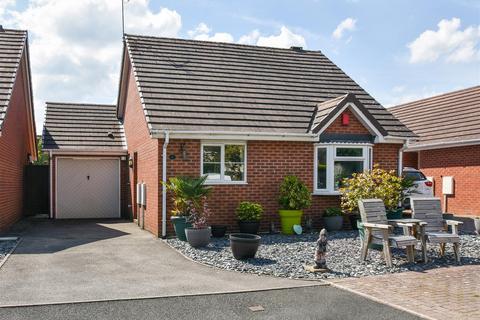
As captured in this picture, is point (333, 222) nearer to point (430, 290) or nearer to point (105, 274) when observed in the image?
point (430, 290)

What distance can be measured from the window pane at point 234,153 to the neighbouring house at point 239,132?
0.09 feet

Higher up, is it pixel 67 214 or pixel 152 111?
pixel 152 111

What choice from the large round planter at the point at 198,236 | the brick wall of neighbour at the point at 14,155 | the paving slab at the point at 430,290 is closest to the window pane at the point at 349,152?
the large round planter at the point at 198,236

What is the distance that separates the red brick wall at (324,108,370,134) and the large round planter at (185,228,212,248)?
5246mm

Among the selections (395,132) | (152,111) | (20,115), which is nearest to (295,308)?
(152,111)

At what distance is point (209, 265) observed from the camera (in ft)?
30.7

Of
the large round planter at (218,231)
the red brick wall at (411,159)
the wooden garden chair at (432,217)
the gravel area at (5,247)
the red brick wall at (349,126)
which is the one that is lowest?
the gravel area at (5,247)

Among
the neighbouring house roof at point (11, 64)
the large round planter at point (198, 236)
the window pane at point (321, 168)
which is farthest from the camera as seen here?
the window pane at point (321, 168)

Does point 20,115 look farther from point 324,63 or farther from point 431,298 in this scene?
point 431,298

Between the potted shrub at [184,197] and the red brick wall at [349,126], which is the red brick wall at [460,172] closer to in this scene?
the red brick wall at [349,126]

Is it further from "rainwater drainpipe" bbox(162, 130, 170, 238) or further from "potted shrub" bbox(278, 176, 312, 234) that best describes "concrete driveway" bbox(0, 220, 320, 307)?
"potted shrub" bbox(278, 176, 312, 234)

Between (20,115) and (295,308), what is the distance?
1480 centimetres

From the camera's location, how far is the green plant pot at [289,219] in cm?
1333

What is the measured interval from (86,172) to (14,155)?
115 inches
